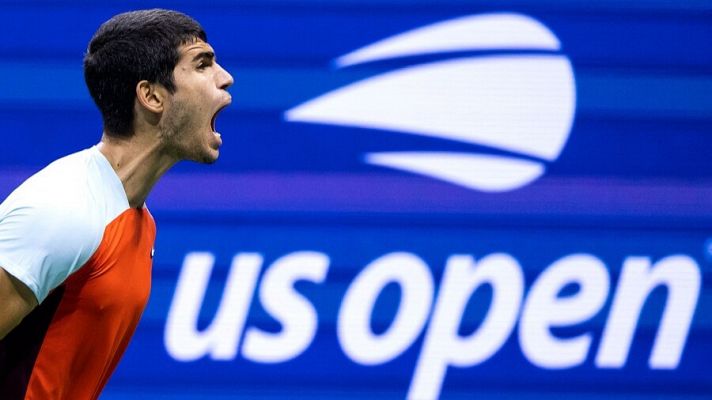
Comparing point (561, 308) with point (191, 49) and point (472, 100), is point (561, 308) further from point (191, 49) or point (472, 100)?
point (191, 49)

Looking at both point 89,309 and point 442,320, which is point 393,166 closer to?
point 442,320

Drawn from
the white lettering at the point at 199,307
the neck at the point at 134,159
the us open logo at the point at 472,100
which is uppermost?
the us open logo at the point at 472,100

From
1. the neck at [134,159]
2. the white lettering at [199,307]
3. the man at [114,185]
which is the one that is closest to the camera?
the man at [114,185]

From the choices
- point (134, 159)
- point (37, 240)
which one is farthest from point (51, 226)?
point (134, 159)

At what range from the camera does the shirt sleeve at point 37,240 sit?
1.85 m

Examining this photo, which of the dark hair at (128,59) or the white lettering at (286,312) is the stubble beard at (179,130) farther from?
the white lettering at (286,312)

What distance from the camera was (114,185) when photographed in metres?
2.08

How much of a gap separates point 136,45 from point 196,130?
0.62 ft

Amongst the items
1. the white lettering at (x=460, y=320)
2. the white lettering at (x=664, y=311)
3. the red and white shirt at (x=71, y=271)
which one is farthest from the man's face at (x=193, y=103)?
the white lettering at (x=664, y=311)

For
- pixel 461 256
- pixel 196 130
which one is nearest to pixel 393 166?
pixel 461 256

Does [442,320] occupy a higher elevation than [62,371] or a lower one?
higher

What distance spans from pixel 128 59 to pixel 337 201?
1595 millimetres

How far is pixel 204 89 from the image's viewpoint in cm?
215

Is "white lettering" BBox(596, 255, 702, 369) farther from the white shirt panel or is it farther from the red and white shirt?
the white shirt panel
